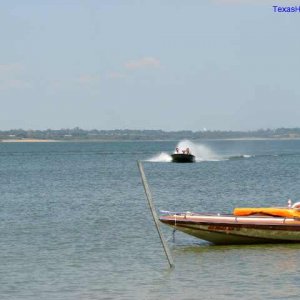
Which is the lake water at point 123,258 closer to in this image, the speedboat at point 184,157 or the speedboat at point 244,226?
the speedboat at point 244,226

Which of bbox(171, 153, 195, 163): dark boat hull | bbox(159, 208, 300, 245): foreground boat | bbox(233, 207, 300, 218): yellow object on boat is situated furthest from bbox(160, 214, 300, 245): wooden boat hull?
bbox(171, 153, 195, 163): dark boat hull

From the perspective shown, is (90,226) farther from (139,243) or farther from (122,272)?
(122,272)

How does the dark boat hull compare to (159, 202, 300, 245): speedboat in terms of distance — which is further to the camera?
the dark boat hull

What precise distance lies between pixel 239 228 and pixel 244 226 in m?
0.19

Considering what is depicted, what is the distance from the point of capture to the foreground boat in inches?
1371

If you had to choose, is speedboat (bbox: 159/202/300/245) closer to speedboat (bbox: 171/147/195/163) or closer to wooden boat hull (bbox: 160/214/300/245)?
wooden boat hull (bbox: 160/214/300/245)

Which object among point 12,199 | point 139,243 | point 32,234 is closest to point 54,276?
point 139,243

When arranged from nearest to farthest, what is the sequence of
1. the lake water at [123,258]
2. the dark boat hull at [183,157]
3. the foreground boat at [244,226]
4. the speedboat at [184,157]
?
the lake water at [123,258]
the foreground boat at [244,226]
the speedboat at [184,157]
the dark boat hull at [183,157]

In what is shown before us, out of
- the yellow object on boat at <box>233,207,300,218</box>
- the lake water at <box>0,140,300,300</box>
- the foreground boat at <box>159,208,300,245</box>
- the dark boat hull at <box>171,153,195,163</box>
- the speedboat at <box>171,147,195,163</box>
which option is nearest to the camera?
the lake water at <box>0,140,300,300</box>

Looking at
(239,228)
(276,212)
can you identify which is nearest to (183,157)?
(276,212)

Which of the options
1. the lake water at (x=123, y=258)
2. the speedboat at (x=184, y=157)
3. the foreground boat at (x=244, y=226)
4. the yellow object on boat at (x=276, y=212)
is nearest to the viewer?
the lake water at (x=123, y=258)

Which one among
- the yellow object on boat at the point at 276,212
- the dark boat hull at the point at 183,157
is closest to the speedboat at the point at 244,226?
the yellow object on boat at the point at 276,212

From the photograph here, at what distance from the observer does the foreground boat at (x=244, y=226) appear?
114ft

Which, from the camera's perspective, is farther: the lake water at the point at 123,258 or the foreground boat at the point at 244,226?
the foreground boat at the point at 244,226
